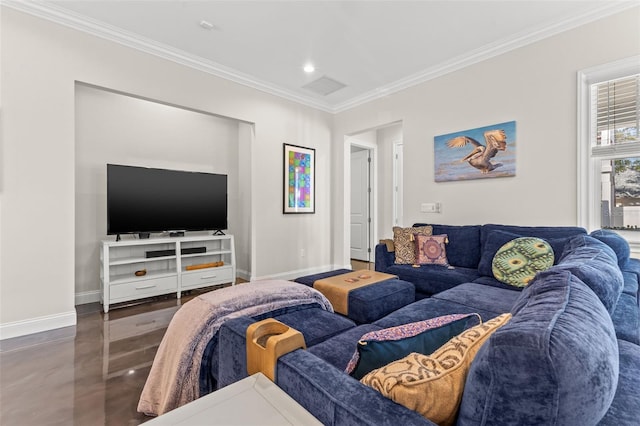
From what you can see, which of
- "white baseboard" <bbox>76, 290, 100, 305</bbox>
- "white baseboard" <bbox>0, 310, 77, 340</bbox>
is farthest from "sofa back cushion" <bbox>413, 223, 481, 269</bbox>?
"white baseboard" <bbox>76, 290, 100, 305</bbox>

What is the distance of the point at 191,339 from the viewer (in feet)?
4.83

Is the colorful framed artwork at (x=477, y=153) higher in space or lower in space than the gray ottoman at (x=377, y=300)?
higher

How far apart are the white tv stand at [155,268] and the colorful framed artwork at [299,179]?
1.09 m

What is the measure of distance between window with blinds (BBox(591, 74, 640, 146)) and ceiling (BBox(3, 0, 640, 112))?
641 millimetres

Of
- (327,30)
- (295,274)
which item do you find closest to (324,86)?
(327,30)

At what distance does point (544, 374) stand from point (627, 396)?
53cm

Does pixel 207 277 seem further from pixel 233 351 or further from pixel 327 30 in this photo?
pixel 327 30

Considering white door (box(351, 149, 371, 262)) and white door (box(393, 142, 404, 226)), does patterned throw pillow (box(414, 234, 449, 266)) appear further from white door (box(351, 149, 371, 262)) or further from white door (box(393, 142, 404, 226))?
white door (box(351, 149, 371, 262))

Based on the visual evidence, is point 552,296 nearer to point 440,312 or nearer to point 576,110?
point 440,312

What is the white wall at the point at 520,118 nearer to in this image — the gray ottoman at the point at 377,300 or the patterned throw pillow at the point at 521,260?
the patterned throw pillow at the point at 521,260

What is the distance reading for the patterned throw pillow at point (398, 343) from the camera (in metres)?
0.83

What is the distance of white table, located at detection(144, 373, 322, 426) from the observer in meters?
0.60

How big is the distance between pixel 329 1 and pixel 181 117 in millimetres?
2683

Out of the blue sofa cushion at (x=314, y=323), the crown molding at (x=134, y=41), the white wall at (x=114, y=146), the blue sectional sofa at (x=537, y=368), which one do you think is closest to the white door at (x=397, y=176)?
the crown molding at (x=134, y=41)
